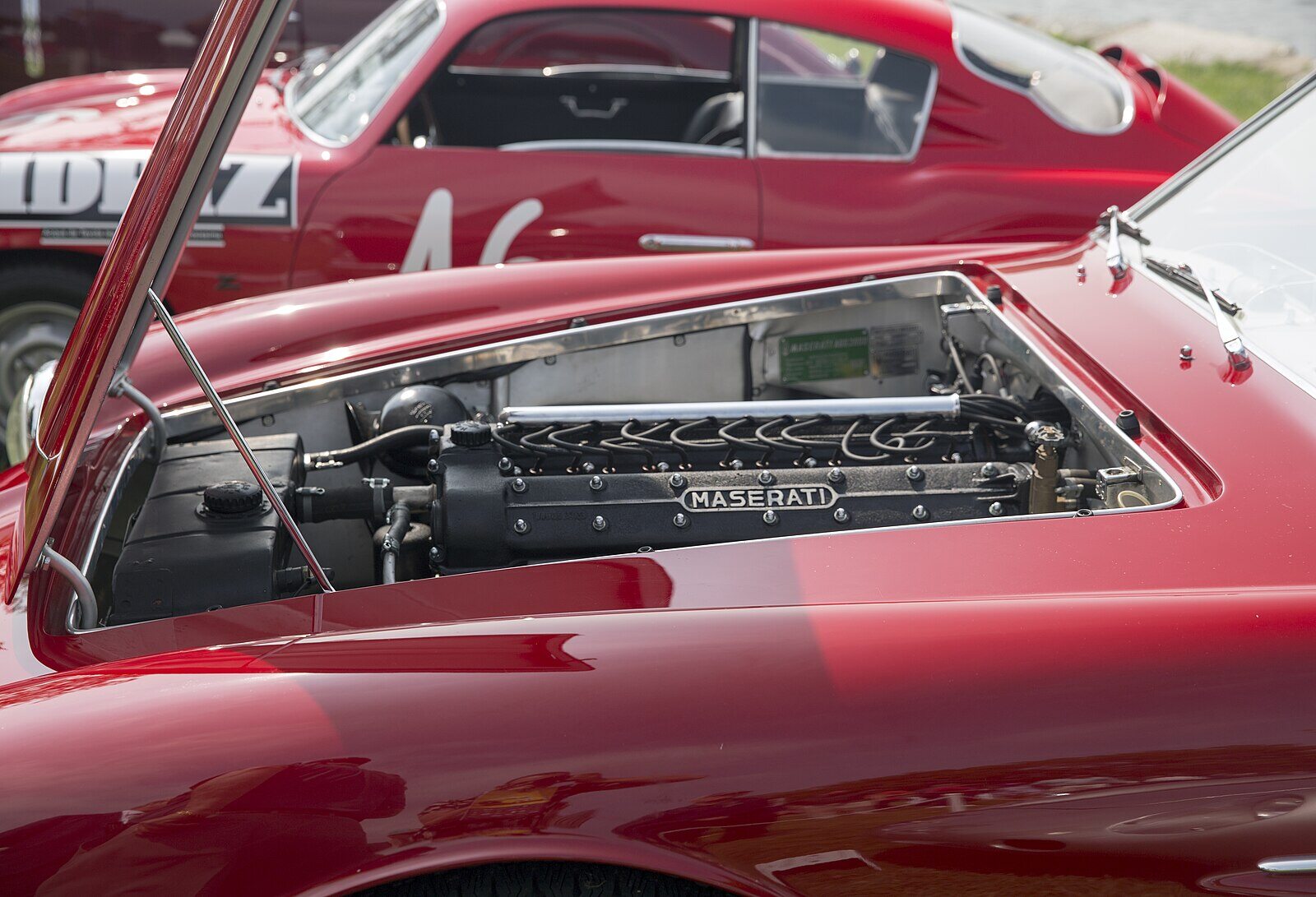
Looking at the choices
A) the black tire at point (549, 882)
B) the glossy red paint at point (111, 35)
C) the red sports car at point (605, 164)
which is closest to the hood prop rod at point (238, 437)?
the black tire at point (549, 882)

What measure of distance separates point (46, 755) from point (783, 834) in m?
0.80

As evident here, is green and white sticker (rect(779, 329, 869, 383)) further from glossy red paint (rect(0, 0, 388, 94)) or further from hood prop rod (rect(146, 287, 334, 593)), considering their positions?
glossy red paint (rect(0, 0, 388, 94))

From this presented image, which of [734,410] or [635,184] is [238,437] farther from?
[635,184]

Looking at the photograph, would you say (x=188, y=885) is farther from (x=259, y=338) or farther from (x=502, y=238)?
(x=502, y=238)

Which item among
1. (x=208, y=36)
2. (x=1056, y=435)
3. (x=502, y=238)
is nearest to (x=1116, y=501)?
(x=1056, y=435)

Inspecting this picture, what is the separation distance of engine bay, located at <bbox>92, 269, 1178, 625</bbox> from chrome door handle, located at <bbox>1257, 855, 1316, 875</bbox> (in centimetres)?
49

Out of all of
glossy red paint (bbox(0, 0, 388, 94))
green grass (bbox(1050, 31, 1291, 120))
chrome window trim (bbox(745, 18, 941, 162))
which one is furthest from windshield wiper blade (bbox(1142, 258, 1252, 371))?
green grass (bbox(1050, 31, 1291, 120))

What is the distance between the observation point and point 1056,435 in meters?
1.79

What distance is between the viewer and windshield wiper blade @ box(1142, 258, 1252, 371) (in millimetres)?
1821

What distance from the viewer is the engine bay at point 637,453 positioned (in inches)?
70.1

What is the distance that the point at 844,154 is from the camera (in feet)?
12.7

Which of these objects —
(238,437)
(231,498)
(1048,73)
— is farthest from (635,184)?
(238,437)

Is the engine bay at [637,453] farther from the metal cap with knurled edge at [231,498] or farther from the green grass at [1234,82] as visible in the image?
the green grass at [1234,82]

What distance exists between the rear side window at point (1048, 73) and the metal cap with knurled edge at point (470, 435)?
8.62ft
